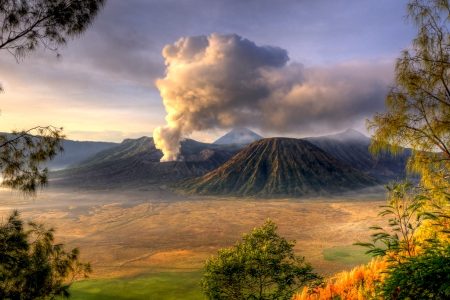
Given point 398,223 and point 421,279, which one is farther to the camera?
point 398,223

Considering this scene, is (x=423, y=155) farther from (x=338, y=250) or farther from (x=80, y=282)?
(x=338, y=250)

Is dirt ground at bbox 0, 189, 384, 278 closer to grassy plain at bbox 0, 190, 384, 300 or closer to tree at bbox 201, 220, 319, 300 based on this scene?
grassy plain at bbox 0, 190, 384, 300

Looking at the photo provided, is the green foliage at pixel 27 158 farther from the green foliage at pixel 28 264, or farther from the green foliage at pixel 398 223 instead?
the green foliage at pixel 398 223

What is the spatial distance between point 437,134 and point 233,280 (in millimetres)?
12939

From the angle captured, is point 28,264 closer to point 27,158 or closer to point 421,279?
point 27,158

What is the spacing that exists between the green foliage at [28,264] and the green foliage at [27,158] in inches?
43.4

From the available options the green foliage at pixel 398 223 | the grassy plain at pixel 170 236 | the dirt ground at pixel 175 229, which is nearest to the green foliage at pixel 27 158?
the green foliage at pixel 398 223

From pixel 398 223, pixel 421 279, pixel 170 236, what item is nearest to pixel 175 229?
pixel 170 236

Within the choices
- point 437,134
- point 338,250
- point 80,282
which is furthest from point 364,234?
point 437,134

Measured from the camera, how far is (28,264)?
12.6m

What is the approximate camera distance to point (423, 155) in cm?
1496

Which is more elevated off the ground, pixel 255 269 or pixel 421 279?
pixel 421 279

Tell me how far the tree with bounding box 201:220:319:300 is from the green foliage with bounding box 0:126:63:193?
39.1ft

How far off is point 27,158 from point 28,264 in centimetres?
357
